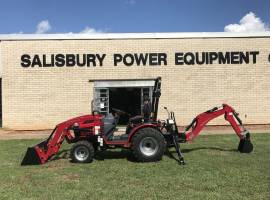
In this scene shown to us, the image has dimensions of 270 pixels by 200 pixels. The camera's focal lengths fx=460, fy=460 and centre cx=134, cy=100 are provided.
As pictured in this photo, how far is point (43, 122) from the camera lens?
2075 cm

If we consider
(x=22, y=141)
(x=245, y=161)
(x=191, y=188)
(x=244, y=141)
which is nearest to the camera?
(x=191, y=188)

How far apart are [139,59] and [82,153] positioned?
10377 millimetres

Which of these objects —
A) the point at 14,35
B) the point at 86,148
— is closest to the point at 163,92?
the point at 14,35

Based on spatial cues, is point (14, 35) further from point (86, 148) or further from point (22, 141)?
point (86, 148)

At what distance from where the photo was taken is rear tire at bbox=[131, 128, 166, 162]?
10945 millimetres

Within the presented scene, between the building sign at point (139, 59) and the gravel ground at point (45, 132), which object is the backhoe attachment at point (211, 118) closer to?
the gravel ground at point (45, 132)

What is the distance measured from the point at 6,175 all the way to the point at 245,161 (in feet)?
17.9

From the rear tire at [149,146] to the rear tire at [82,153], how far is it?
3.34ft

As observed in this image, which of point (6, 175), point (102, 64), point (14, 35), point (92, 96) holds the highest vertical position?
point (14, 35)

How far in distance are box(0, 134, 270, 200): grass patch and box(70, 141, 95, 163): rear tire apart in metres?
0.20

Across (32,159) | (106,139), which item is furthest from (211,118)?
(32,159)

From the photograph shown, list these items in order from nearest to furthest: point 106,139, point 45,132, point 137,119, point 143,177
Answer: point 143,177 → point 106,139 → point 137,119 → point 45,132

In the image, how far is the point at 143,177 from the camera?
29.8 feet

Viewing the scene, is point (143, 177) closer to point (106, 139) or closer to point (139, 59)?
point (106, 139)
